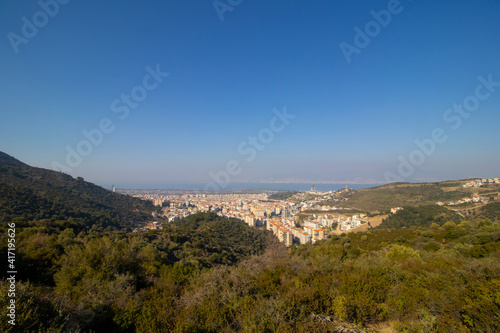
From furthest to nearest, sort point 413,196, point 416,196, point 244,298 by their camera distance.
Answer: point 413,196 → point 416,196 → point 244,298

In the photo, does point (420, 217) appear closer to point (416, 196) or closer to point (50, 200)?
point (416, 196)

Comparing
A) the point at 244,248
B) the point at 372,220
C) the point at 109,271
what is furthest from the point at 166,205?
the point at 109,271

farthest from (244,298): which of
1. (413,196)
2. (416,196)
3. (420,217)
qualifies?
(413,196)

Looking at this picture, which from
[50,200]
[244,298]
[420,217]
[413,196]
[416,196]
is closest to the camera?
[244,298]

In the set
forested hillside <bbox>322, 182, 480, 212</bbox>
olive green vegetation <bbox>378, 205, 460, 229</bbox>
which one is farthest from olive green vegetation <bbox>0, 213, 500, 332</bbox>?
forested hillside <bbox>322, 182, 480, 212</bbox>

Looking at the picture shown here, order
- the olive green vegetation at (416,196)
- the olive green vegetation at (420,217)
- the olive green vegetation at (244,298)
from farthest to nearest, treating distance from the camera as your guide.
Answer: the olive green vegetation at (416,196) → the olive green vegetation at (420,217) → the olive green vegetation at (244,298)

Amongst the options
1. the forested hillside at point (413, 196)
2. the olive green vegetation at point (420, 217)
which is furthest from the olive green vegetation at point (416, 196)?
the olive green vegetation at point (420, 217)

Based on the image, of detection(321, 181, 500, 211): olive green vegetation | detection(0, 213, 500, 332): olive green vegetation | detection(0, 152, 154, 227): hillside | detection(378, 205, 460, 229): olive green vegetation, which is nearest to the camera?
detection(0, 213, 500, 332): olive green vegetation

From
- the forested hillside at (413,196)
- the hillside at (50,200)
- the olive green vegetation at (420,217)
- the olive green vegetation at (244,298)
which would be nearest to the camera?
the olive green vegetation at (244,298)

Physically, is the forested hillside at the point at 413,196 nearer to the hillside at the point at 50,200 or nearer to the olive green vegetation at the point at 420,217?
the olive green vegetation at the point at 420,217

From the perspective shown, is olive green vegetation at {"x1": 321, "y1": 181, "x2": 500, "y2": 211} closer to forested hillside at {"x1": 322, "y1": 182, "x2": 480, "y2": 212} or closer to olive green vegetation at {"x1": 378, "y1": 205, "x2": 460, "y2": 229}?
forested hillside at {"x1": 322, "y1": 182, "x2": 480, "y2": 212}
